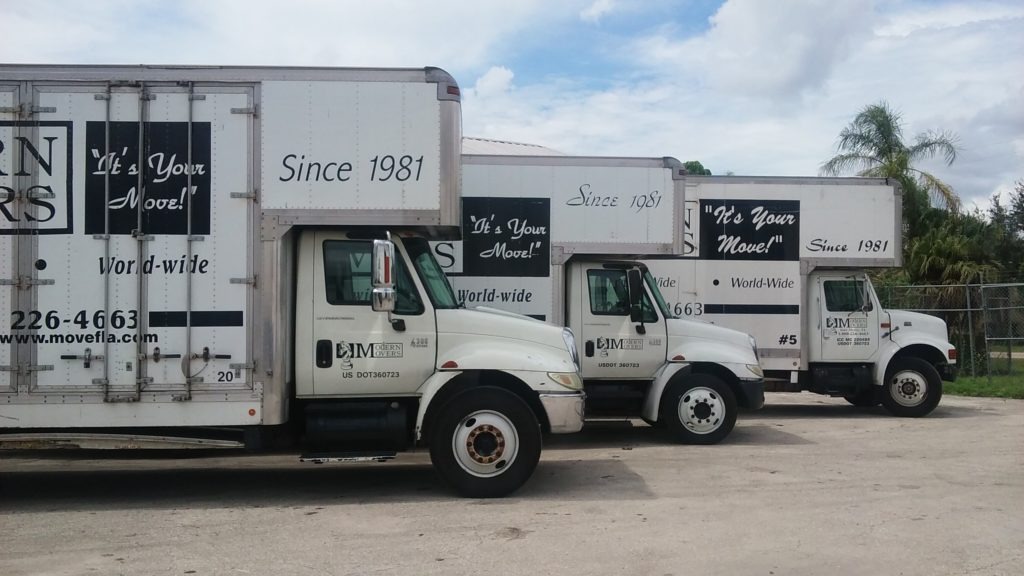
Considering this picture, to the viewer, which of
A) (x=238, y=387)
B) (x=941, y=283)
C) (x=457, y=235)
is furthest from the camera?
(x=941, y=283)

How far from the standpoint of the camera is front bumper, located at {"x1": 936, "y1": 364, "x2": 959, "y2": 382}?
13297 millimetres

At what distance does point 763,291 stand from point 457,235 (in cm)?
622

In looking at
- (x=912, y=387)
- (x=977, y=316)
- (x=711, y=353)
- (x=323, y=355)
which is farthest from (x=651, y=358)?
Result: (x=977, y=316)

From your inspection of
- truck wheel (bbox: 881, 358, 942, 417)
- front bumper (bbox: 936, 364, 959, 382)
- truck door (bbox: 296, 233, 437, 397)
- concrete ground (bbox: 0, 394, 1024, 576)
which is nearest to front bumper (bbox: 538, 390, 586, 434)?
concrete ground (bbox: 0, 394, 1024, 576)

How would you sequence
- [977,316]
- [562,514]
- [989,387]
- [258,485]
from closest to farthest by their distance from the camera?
[562,514]
[258,485]
[989,387]
[977,316]

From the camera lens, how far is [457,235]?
8.34m

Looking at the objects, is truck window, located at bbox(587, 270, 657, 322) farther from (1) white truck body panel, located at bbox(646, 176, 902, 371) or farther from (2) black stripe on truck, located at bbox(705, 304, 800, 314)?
(2) black stripe on truck, located at bbox(705, 304, 800, 314)

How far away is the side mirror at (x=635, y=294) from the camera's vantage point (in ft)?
34.0

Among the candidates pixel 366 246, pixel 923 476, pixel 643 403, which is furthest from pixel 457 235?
pixel 923 476

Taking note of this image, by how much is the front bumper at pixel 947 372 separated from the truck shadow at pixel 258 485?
22.1 feet

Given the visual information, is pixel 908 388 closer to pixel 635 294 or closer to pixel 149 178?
pixel 635 294

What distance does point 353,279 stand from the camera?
25.3 ft

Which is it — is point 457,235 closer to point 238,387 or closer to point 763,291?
point 238,387

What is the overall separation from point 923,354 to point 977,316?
7363 mm
